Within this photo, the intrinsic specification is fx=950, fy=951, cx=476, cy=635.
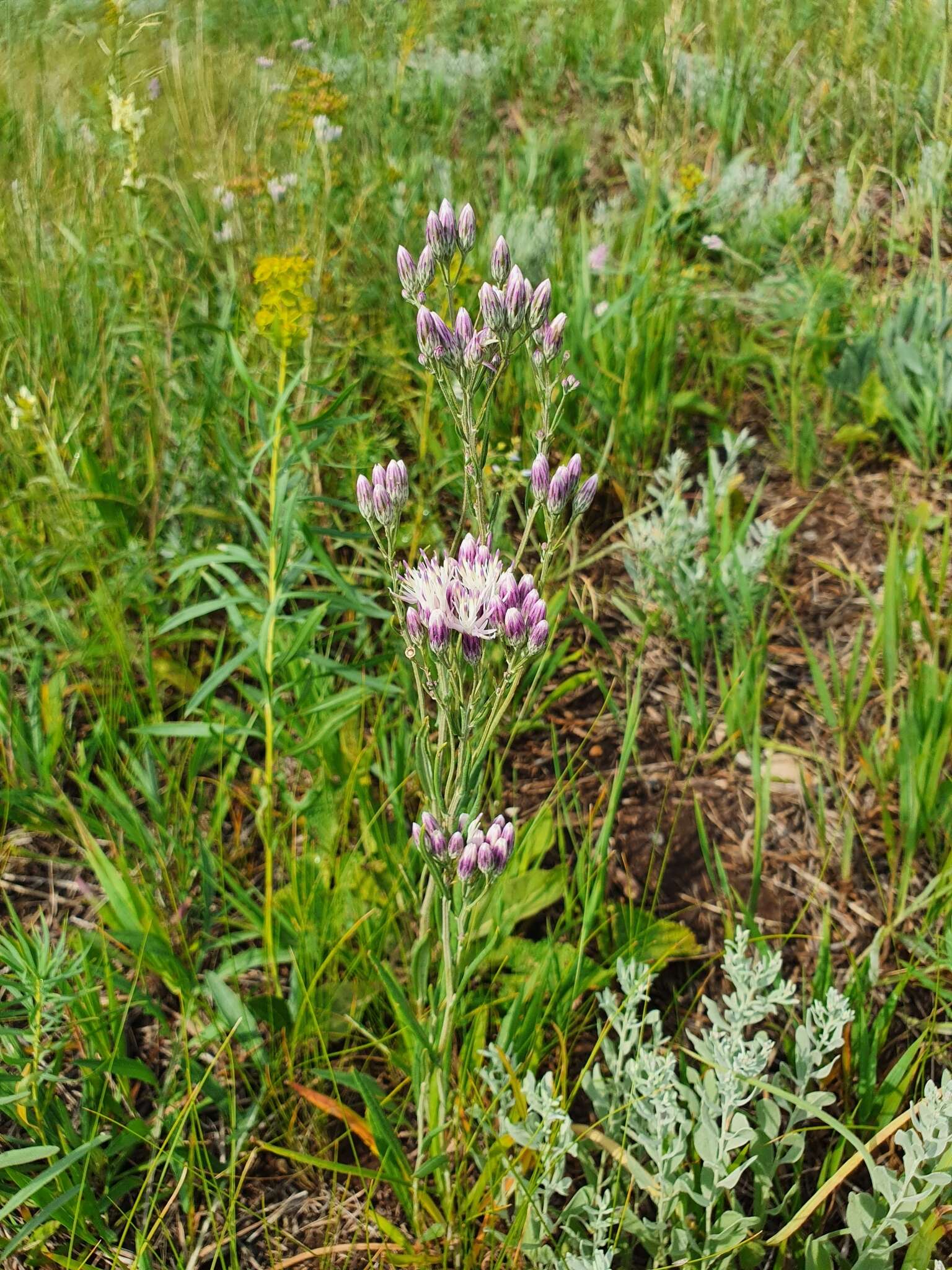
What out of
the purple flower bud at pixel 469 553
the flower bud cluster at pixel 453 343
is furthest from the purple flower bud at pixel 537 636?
the flower bud cluster at pixel 453 343

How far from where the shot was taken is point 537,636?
3.66ft

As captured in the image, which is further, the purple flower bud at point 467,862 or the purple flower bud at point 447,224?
the purple flower bud at point 447,224

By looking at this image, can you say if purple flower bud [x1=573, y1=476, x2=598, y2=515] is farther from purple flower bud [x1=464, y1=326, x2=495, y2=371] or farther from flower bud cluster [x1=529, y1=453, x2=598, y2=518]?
purple flower bud [x1=464, y1=326, x2=495, y2=371]

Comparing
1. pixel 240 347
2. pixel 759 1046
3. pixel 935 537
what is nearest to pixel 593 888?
pixel 759 1046

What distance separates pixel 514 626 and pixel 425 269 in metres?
0.56

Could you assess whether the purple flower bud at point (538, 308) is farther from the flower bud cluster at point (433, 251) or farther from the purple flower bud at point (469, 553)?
the purple flower bud at point (469, 553)

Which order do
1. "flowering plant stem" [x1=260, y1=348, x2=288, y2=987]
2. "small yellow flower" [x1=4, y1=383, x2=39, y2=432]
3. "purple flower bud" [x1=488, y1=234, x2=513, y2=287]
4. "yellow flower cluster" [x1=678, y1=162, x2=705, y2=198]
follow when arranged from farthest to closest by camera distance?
"yellow flower cluster" [x1=678, y1=162, x2=705, y2=198] → "small yellow flower" [x1=4, y1=383, x2=39, y2=432] → "flowering plant stem" [x1=260, y1=348, x2=288, y2=987] → "purple flower bud" [x1=488, y1=234, x2=513, y2=287]

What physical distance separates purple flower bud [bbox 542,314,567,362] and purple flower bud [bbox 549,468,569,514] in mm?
187

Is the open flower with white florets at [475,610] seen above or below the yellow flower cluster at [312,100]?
below

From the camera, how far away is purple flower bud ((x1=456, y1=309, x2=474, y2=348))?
48.8 inches

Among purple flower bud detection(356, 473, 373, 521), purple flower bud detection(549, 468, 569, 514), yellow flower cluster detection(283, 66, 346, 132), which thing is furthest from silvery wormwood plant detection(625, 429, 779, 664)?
yellow flower cluster detection(283, 66, 346, 132)

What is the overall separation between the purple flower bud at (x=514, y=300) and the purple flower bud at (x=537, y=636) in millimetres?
405

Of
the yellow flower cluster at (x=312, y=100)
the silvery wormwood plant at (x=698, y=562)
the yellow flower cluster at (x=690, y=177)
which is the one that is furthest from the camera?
the yellow flower cluster at (x=690, y=177)

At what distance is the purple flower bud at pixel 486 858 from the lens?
112 centimetres
